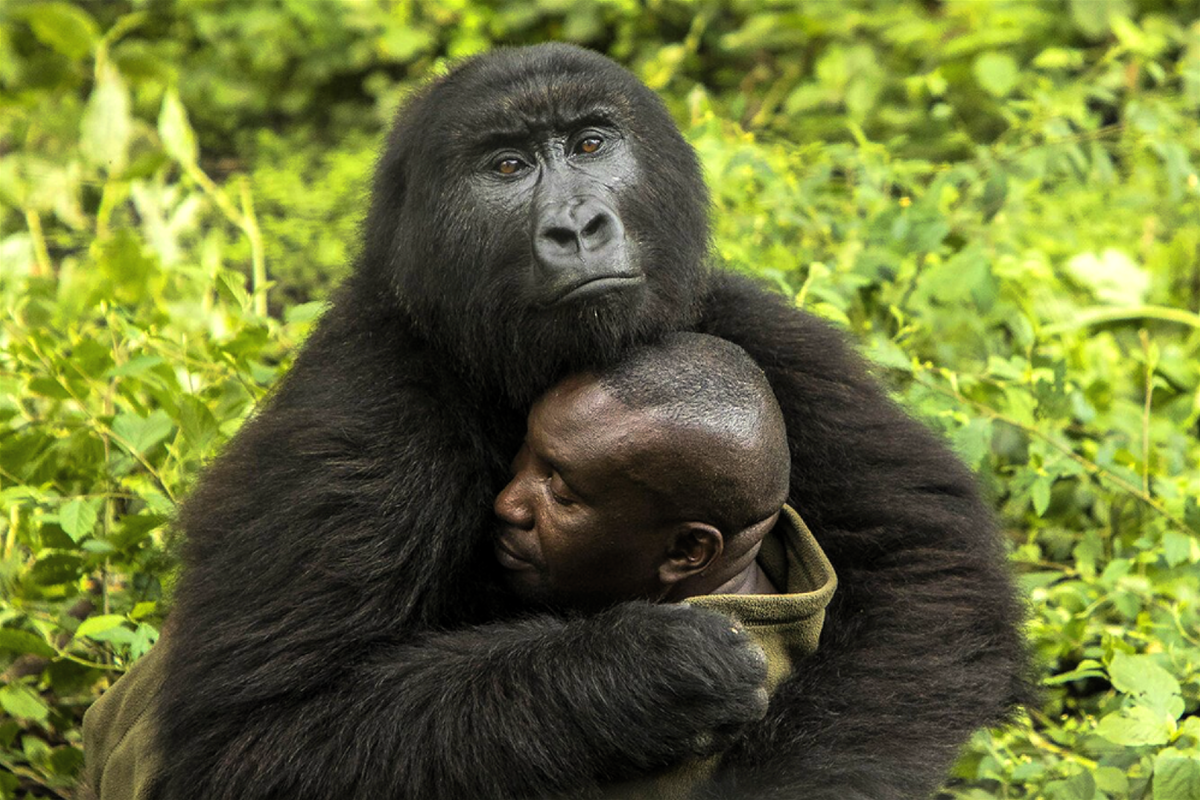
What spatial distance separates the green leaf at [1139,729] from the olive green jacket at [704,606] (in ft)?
2.36

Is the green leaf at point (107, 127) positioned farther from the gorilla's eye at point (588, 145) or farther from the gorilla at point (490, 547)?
the gorilla's eye at point (588, 145)

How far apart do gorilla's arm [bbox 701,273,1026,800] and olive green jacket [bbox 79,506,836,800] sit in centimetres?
10

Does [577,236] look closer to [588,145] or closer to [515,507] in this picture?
[588,145]

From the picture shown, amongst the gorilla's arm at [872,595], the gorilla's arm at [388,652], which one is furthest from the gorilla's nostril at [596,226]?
the gorilla's arm at [872,595]

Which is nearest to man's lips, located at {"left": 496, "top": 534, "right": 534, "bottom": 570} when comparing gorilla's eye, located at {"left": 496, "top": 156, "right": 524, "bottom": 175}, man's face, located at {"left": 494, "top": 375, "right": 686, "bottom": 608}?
man's face, located at {"left": 494, "top": 375, "right": 686, "bottom": 608}

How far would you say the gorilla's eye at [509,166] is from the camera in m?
3.73

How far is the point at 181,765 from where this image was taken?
11.3 feet

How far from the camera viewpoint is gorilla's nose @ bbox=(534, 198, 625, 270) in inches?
138

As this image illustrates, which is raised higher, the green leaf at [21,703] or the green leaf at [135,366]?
the green leaf at [135,366]

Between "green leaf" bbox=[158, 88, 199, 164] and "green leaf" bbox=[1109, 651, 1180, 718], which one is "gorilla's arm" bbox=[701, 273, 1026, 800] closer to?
"green leaf" bbox=[1109, 651, 1180, 718]

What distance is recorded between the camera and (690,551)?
11.8 ft

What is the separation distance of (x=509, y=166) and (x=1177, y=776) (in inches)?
84.8

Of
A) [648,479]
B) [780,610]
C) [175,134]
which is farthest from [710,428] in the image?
[175,134]

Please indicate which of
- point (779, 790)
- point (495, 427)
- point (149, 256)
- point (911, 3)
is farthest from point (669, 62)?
point (779, 790)
